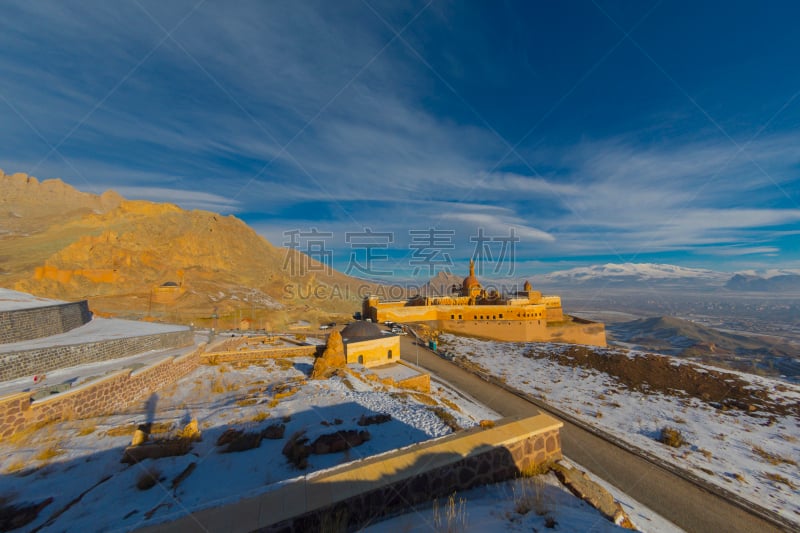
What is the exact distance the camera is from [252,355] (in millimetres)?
18516

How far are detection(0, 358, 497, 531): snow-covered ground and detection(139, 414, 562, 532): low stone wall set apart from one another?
499 mm

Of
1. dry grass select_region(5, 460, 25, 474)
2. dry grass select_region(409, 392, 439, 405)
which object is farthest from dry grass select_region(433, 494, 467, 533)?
dry grass select_region(5, 460, 25, 474)

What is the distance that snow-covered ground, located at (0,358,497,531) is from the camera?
4.84 m

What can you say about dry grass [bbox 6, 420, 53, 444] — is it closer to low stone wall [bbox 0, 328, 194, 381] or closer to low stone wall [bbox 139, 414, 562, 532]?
low stone wall [bbox 0, 328, 194, 381]

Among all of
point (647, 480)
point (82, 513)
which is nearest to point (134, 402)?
point (82, 513)

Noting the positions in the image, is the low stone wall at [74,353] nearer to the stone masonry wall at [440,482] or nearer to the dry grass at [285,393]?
the dry grass at [285,393]

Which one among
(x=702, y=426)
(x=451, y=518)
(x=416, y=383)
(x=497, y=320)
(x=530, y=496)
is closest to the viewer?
(x=451, y=518)

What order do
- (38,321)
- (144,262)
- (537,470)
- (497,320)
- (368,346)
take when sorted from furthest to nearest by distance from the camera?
1. (144,262)
2. (497,320)
3. (368,346)
4. (38,321)
5. (537,470)

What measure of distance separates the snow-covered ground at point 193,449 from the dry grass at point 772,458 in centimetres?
917

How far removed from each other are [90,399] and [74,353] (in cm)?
590

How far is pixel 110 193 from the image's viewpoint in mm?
120375

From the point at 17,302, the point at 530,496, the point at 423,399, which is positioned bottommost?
the point at 423,399

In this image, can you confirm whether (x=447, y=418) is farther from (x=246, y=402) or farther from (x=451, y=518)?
(x=246, y=402)

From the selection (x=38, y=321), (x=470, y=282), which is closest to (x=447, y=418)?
(x=38, y=321)
